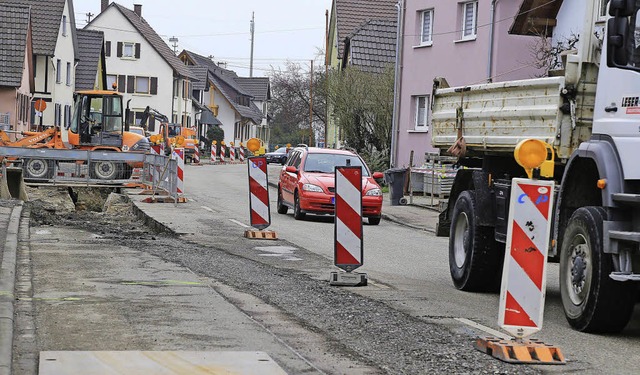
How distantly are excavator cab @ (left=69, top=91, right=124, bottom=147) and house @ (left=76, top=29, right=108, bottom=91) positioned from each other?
3641cm

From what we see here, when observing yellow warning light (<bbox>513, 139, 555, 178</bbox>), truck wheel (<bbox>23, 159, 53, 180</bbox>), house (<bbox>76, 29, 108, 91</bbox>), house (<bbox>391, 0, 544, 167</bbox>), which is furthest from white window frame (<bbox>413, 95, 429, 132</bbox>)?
house (<bbox>76, 29, 108, 91</bbox>)

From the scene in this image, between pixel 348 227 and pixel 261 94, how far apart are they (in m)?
124

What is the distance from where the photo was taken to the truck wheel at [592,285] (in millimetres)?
8688

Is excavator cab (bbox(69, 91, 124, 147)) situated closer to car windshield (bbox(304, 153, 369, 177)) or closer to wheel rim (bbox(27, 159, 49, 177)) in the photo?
wheel rim (bbox(27, 159, 49, 177))

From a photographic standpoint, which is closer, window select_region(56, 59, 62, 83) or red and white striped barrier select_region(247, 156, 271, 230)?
red and white striped barrier select_region(247, 156, 271, 230)

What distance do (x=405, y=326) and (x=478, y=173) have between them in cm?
340

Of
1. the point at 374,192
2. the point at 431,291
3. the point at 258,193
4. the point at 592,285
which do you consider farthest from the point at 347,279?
the point at 374,192

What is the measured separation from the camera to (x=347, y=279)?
1182 cm

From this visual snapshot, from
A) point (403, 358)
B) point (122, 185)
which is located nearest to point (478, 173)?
point (403, 358)

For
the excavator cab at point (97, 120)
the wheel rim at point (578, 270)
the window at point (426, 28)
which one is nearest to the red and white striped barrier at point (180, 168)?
the excavator cab at point (97, 120)

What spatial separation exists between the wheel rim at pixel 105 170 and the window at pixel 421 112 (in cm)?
1147

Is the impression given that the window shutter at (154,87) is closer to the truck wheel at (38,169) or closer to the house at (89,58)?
the house at (89,58)

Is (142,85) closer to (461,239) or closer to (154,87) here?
(154,87)

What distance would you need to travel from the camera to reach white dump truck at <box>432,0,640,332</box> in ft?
28.3
